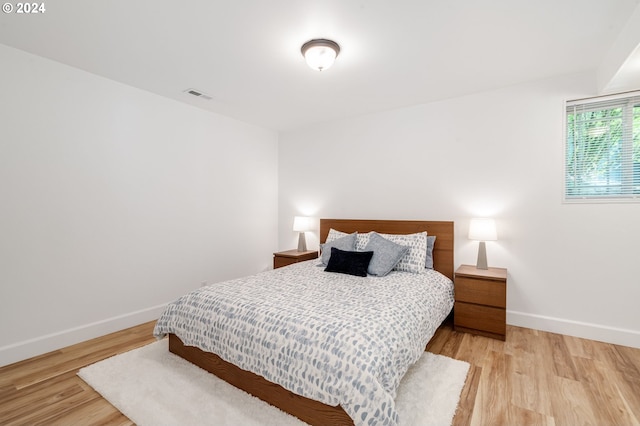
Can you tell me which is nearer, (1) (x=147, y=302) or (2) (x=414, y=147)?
(1) (x=147, y=302)

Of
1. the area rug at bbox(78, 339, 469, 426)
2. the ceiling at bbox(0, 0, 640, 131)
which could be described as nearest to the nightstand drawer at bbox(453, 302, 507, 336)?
the area rug at bbox(78, 339, 469, 426)

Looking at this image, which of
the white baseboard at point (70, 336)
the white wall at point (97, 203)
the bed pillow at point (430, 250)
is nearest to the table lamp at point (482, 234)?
the bed pillow at point (430, 250)

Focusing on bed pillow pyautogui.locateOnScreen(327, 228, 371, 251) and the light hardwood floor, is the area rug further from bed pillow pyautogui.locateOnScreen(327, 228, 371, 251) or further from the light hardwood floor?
bed pillow pyautogui.locateOnScreen(327, 228, 371, 251)

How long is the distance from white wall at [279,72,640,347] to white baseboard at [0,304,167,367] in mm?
2862

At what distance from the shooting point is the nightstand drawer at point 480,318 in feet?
8.91

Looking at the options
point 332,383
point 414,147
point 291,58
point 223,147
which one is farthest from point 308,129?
point 332,383

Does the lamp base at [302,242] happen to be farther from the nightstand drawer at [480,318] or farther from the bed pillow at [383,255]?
the nightstand drawer at [480,318]

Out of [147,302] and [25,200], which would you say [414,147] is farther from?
[25,200]

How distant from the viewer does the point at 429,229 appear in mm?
3463

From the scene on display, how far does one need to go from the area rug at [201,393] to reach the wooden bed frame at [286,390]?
5 cm

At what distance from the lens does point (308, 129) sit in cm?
458

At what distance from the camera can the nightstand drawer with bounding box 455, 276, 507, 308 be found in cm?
271

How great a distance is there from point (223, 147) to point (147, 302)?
2139 mm

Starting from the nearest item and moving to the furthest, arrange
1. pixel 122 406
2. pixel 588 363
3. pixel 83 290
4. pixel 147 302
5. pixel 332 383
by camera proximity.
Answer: pixel 332 383
pixel 122 406
pixel 588 363
pixel 83 290
pixel 147 302
